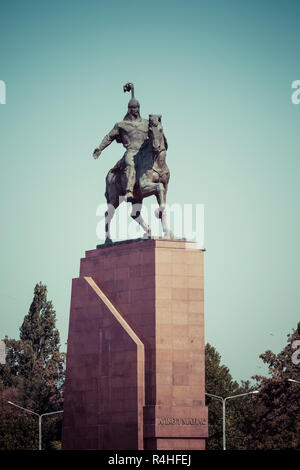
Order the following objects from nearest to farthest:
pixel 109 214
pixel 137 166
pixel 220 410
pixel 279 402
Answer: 1. pixel 137 166
2. pixel 109 214
3. pixel 279 402
4. pixel 220 410

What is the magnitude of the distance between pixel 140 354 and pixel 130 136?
22.9ft

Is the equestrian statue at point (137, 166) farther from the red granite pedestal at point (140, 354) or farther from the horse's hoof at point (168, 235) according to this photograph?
the red granite pedestal at point (140, 354)

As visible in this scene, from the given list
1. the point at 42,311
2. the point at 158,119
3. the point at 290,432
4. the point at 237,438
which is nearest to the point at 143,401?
the point at 158,119

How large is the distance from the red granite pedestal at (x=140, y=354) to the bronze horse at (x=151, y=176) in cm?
108

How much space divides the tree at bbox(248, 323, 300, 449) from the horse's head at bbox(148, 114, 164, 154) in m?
31.1

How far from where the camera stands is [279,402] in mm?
64438

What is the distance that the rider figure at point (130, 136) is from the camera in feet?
115

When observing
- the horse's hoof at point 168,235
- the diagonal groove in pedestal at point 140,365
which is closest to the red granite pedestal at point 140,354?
the diagonal groove in pedestal at point 140,365

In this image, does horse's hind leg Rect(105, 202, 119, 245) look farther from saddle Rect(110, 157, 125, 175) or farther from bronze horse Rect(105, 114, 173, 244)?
saddle Rect(110, 157, 125, 175)

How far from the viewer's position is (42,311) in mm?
80125

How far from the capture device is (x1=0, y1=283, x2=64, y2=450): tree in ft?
254

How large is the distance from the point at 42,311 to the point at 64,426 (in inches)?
1796

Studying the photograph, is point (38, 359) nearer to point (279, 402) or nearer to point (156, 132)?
point (279, 402)

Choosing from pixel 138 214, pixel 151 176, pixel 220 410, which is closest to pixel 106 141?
pixel 151 176
